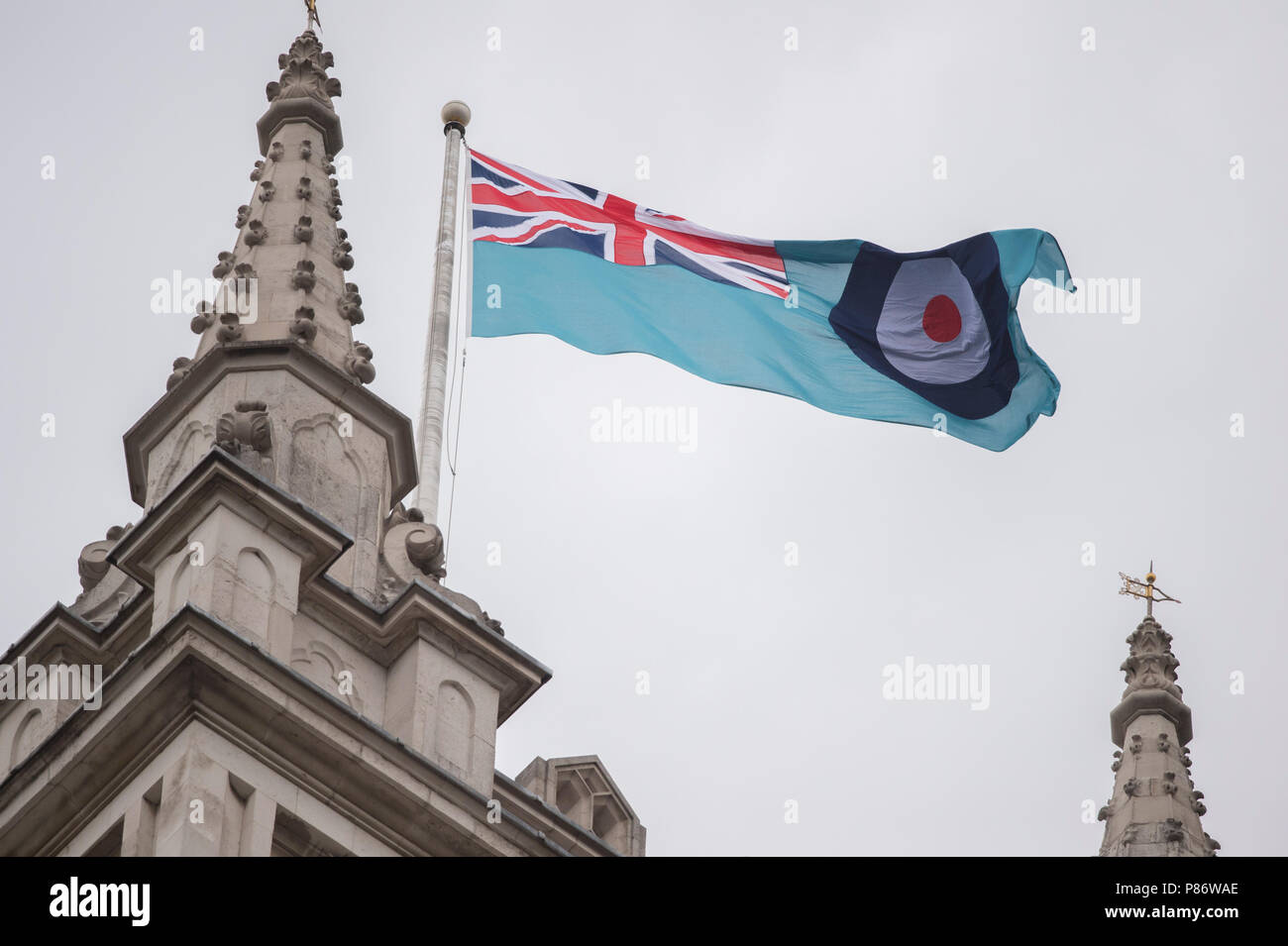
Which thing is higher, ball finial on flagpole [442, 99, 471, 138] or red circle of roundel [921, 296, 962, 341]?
ball finial on flagpole [442, 99, 471, 138]

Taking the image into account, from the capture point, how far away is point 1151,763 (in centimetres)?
4634

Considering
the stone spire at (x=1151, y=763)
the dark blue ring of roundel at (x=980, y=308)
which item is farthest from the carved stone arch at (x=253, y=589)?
the stone spire at (x=1151, y=763)

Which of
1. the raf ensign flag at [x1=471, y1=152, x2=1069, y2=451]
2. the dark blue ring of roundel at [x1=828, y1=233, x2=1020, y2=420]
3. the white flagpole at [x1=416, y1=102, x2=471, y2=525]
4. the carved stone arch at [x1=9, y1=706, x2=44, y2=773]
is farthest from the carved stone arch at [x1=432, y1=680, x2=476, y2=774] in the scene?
the dark blue ring of roundel at [x1=828, y1=233, x2=1020, y2=420]

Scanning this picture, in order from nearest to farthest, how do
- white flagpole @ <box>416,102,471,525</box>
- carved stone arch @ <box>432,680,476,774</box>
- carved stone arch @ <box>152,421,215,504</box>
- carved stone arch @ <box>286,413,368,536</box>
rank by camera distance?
1. carved stone arch @ <box>432,680,476,774</box>
2. carved stone arch @ <box>286,413,368,536</box>
3. carved stone arch @ <box>152,421,215,504</box>
4. white flagpole @ <box>416,102,471,525</box>

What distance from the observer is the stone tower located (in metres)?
31.2

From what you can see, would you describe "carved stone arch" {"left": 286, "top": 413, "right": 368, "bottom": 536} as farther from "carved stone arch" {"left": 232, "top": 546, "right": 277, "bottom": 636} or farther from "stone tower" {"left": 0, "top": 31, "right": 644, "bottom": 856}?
"carved stone arch" {"left": 232, "top": 546, "right": 277, "bottom": 636}

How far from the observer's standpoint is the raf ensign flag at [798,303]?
43.0 metres

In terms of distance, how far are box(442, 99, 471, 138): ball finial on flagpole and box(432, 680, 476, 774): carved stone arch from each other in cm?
1028

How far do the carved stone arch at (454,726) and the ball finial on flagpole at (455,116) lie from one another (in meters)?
10.3

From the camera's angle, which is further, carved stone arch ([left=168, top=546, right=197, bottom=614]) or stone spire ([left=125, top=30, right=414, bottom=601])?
stone spire ([left=125, top=30, right=414, bottom=601])

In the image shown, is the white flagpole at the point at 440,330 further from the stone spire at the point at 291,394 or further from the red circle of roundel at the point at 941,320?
the red circle of roundel at the point at 941,320

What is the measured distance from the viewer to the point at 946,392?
43.7 meters
